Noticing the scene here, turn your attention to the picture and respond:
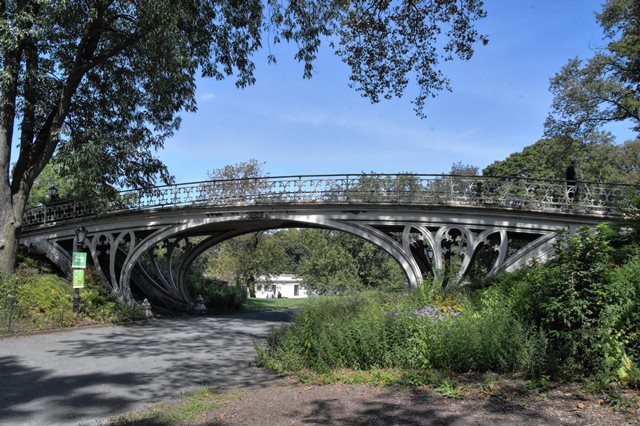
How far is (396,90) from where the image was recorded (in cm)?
1107

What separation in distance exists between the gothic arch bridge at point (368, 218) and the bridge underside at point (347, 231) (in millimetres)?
40

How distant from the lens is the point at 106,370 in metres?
8.70

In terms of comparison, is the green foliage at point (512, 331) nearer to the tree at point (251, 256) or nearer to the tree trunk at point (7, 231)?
the tree trunk at point (7, 231)

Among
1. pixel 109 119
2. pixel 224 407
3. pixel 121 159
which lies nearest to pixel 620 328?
pixel 224 407

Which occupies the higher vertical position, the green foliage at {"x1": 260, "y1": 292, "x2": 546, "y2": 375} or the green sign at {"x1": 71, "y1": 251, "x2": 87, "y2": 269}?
the green sign at {"x1": 71, "y1": 251, "x2": 87, "y2": 269}

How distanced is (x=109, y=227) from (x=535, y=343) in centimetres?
1990

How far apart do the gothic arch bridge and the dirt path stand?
330 inches

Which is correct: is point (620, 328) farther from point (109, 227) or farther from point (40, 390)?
point (109, 227)

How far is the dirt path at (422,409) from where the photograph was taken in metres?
4.48

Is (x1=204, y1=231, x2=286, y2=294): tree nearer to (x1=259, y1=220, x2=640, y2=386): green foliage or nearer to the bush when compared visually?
the bush

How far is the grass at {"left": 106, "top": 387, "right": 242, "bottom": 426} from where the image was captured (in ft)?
17.1

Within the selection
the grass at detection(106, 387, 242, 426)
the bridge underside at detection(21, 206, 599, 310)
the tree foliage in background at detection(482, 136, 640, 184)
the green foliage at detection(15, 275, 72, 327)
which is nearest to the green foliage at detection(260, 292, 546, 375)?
the grass at detection(106, 387, 242, 426)

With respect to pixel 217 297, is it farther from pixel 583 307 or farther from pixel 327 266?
pixel 583 307

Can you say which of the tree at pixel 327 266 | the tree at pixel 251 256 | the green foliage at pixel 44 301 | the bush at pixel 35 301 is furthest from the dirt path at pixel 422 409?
the tree at pixel 327 266
